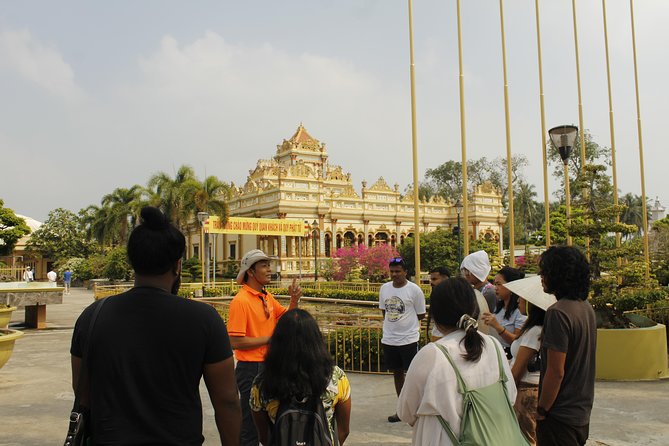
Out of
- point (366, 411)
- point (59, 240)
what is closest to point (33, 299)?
point (366, 411)

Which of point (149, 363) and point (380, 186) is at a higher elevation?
point (380, 186)

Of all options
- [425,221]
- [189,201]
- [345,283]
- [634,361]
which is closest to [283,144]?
[425,221]

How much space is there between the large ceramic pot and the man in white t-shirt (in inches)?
135

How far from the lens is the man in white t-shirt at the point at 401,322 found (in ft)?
19.3

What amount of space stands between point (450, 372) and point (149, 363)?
125 cm

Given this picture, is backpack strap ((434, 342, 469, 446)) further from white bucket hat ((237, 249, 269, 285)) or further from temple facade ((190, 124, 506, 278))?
temple facade ((190, 124, 506, 278))

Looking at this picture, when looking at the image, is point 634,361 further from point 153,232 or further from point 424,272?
point 424,272

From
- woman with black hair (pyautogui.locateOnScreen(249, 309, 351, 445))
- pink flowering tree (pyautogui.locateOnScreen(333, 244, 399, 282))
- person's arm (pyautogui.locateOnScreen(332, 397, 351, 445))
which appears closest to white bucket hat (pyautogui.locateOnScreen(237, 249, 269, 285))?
woman with black hair (pyautogui.locateOnScreen(249, 309, 351, 445))

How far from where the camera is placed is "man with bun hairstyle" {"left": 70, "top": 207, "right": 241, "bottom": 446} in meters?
2.11

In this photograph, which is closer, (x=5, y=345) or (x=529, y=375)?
(x=529, y=375)

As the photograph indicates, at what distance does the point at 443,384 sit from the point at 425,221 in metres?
44.3

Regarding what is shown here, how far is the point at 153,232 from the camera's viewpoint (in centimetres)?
231

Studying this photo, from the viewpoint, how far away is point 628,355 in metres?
7.62

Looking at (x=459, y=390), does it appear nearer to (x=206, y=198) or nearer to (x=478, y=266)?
(x=478, y=266)
